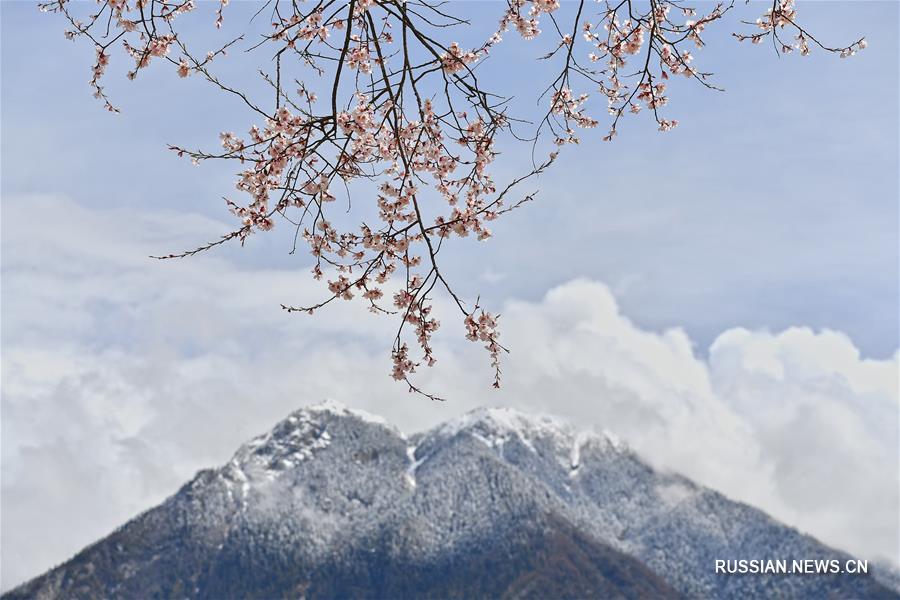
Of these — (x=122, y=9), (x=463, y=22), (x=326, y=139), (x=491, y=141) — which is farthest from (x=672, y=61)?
(x=122, y=9)

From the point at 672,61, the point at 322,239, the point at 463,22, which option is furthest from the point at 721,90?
the point at 322,239

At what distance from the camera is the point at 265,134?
27.3ft

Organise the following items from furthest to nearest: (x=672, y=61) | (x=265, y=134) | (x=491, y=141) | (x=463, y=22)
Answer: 1. (x=672, y=61)
2. (x=491, y=141)
3. (x=265, y=134)
4. (x=463, y=22)

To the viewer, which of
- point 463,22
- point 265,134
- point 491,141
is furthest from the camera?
point 491,141

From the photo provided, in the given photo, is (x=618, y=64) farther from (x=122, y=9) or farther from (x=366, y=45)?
(x=122, y=9)

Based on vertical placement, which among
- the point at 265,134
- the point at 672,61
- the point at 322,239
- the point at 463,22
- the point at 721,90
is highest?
the point at 672,61

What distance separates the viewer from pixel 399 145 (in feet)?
25.2

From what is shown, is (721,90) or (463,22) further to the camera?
(721,90)

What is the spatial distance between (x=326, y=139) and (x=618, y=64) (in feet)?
11.9

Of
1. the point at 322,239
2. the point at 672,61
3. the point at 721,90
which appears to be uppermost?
the point at 672,61

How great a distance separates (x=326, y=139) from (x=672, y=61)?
13.0ft

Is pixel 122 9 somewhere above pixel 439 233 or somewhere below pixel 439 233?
above

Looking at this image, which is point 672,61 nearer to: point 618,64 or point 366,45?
point 618,64

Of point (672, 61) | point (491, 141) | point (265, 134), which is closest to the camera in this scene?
point (265, 134)
